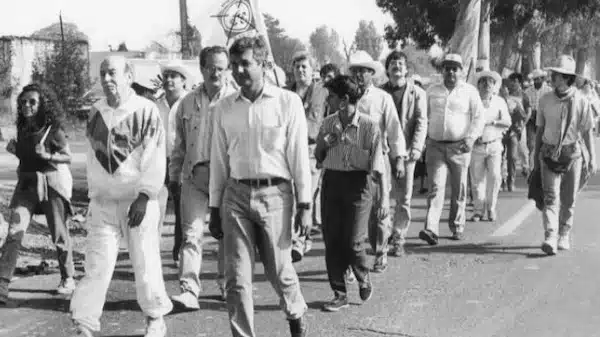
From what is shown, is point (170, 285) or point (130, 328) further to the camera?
point (170, 285)

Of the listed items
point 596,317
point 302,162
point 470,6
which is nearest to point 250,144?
point 302,162

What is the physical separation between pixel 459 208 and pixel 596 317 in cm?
358

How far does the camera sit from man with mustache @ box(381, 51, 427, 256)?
9312 millimetres

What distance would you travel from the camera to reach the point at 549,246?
30.8 ft

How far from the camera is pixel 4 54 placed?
39.2 meters

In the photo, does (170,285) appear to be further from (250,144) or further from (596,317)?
(596,317)

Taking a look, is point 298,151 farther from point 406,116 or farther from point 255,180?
point 406,116

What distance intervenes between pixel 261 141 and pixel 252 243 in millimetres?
616

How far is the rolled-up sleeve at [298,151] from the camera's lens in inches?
229

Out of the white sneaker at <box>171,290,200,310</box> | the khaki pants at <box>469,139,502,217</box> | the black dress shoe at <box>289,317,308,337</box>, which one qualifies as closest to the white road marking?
the khaki pants at <box>469,139,502,217</box>

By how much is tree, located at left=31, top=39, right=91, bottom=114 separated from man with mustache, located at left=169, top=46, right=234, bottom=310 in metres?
27.3

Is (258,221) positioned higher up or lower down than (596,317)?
higher up

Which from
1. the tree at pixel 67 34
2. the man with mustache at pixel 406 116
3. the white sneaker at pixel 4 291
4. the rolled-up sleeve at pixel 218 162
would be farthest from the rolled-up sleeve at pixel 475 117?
the tree at pixel 67 34

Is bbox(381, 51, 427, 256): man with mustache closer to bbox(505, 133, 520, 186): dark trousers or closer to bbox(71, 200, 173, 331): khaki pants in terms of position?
bbox(71, 200, 173, 331): khaki pants
